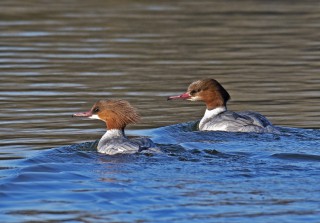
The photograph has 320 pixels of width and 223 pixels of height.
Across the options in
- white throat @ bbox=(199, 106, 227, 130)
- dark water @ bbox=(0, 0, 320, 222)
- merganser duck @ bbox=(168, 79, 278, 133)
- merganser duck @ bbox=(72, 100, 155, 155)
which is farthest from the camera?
white throat @ bbox=(199, 106, 227, 130)

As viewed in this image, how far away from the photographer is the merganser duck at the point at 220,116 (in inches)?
521

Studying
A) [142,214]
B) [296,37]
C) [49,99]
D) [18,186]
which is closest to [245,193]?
[142,214]

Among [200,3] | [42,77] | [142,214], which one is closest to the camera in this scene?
[142,214]

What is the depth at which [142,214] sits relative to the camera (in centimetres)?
890

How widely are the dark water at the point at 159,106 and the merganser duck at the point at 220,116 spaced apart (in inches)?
7.3

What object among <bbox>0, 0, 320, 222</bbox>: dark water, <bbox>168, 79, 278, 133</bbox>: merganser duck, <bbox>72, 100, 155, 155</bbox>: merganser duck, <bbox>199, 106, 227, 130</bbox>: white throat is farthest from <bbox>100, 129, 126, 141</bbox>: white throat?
<bbox>199, 106, 227, 130</bbox>: white throat

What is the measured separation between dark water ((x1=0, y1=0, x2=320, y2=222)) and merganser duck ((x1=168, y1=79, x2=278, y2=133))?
0.61ft

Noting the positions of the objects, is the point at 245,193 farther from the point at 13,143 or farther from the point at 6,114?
the point at 6,114

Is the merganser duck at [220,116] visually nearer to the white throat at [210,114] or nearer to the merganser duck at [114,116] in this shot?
the white throat at [210,114]

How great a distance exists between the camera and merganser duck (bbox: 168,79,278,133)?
13.2 meters

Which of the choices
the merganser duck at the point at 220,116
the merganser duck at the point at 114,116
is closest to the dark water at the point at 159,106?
the merganser duck at the point at 220,116

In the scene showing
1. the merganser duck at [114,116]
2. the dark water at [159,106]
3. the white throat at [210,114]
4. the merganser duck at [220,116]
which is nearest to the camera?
the dark water at [159,106]

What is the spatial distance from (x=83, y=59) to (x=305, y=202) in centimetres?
1105

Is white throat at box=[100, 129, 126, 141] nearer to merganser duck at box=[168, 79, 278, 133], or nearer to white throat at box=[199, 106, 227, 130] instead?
merganser duck at box=[168, 79, 278, 133]
